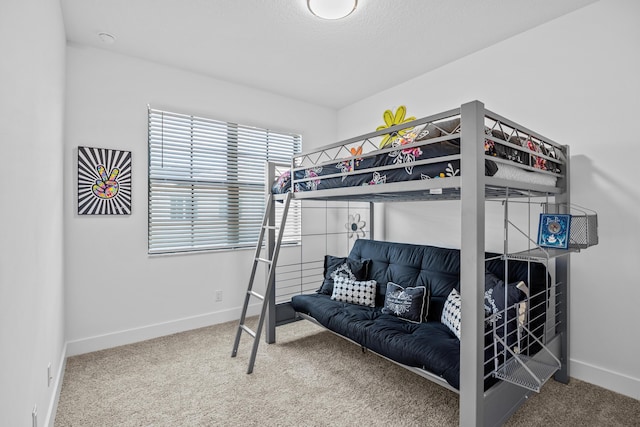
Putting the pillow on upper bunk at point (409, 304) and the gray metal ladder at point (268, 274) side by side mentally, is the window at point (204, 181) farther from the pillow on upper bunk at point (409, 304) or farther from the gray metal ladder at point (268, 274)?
the pillow on upper bunk at point (409, 304)

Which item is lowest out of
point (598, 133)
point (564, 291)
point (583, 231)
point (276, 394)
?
point (276, 394)

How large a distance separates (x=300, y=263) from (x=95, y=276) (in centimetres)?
209

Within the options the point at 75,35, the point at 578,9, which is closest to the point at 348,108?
the point at 578,9

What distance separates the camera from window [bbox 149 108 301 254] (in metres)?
3.15

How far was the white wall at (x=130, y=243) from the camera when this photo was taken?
2721mm

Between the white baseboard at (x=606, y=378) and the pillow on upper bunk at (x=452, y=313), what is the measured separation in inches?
39.0

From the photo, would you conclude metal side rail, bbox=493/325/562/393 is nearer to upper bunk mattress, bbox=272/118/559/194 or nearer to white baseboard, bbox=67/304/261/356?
upper bunk mattress, bbox=272/118/559/194

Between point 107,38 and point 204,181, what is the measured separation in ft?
4.61

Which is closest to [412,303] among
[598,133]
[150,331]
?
[598,133]

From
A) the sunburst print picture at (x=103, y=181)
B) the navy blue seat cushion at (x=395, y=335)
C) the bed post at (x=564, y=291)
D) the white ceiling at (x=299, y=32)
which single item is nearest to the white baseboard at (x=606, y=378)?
the bed post at (x=564, y=291)

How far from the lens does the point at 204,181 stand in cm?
338

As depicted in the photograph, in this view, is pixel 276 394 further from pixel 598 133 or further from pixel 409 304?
pixel 598 133

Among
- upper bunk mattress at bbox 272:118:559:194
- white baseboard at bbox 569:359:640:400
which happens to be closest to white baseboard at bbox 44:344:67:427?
upper bunk mattress at bbox 272:118:559:194

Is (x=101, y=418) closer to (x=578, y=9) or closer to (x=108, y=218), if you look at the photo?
(x=108, y=218)
